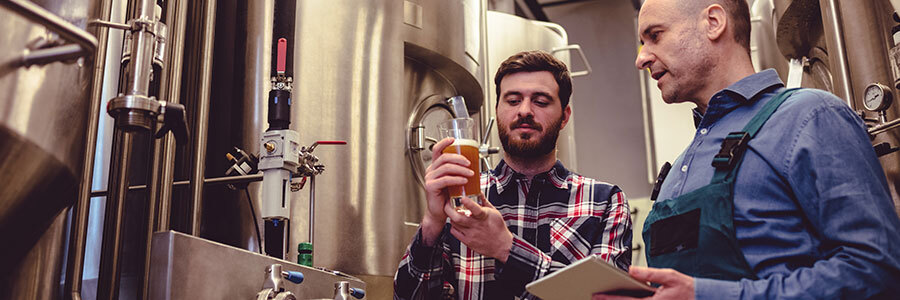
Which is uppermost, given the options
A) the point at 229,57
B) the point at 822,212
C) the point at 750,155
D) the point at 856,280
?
the point at 229,57

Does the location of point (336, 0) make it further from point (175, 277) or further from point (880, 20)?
point (880, 20)

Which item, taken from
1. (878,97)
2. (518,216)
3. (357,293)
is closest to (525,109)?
(518,216)

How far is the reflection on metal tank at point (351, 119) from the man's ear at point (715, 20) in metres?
1.65

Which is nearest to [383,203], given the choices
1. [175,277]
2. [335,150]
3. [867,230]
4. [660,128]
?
[335,150]

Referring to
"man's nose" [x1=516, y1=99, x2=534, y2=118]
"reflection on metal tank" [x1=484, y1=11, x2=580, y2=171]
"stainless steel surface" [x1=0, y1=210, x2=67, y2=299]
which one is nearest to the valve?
"stainless steel surface" [x1=0, y1=210, x2=67, y2=299]

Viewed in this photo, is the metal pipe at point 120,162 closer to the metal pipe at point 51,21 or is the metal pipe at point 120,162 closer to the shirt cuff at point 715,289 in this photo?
the metal pipe at point 51,21

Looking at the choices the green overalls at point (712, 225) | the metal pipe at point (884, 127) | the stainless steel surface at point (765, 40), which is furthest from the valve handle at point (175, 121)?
the stainless steel surface at point (765, 40)

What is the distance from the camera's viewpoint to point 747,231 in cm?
136

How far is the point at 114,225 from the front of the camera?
1.87 metres

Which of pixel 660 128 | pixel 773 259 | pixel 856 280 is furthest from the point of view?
pixel 660 128

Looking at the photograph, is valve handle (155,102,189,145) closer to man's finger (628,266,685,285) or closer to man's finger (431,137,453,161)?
man's finger (431,137,453,161)

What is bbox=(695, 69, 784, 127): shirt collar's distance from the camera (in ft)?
5.18

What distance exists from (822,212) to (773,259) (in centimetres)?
11

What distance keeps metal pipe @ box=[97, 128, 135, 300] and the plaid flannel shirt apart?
71cm
